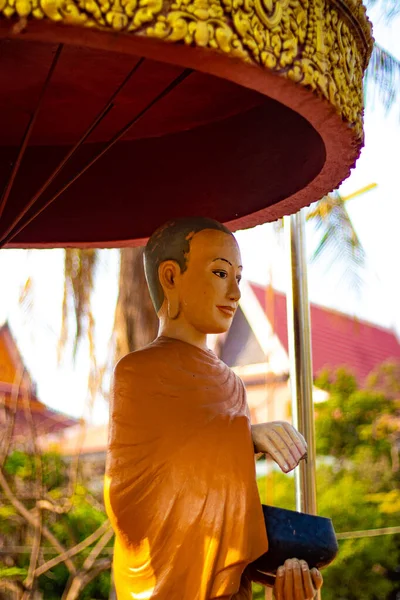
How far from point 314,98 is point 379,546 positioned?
982 cm

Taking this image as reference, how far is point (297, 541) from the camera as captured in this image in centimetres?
296

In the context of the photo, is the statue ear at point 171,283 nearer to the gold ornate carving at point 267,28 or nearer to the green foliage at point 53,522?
the gold ornate carving at point 267,28

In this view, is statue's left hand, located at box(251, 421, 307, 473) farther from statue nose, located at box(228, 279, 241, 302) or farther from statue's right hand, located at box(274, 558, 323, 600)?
statue nose, located at box(228, 279, 241, 302)

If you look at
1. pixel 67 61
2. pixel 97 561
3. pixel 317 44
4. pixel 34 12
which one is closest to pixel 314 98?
pixel 317 44

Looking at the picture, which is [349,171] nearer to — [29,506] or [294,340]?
[294,340]

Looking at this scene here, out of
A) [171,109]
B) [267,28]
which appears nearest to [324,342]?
[171,109]

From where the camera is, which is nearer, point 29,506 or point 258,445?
point 258,445

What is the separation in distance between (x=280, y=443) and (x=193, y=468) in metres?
0.30

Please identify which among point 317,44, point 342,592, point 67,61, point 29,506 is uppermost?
point 67,61

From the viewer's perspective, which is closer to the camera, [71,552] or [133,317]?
[133,317]

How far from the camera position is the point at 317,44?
108 inches

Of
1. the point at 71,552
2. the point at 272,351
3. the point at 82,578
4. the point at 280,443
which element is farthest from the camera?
the point at 272,351

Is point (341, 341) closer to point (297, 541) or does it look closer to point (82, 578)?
point (82, 578)

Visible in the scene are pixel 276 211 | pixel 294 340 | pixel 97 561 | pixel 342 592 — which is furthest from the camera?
pixel 342 592
